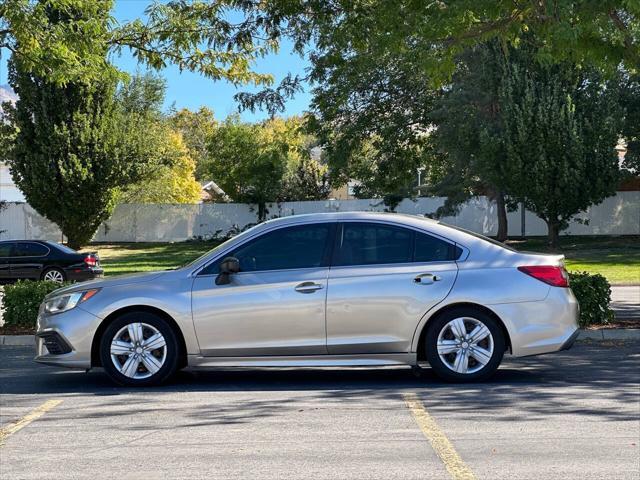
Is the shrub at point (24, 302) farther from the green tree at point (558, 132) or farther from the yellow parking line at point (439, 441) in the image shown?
the green tree at point (558, 132)

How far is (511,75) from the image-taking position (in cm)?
2866

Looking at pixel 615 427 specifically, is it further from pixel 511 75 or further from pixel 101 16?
pixel 511 75

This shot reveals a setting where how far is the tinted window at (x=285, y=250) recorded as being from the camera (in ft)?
27.3

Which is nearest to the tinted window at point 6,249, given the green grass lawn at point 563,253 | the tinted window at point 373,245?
the green grass lawn at point 563,253

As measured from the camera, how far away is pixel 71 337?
823 cm

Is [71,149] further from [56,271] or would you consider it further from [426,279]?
[426,279]

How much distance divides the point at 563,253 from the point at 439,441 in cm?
→ 2560

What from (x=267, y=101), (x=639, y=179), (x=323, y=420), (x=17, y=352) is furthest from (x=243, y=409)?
(x=639, y=179)

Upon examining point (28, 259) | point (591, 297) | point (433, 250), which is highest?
point (28, 259)

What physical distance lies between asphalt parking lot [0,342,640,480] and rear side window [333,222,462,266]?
3.98 ft

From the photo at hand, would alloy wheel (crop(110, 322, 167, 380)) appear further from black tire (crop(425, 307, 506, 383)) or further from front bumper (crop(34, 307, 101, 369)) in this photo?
black tire (crop(425, 307, 506, 383))

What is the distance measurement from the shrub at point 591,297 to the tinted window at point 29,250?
1445 cm

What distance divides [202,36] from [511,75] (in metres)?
17.4

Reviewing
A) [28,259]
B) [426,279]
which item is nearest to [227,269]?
[426,279]
